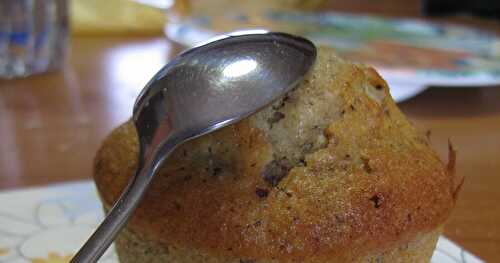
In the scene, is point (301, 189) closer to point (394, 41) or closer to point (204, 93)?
point (204, 93)

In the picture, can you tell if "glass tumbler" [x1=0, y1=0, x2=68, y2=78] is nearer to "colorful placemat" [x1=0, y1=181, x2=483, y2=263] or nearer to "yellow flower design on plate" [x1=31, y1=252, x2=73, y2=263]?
"colorful placemat" [x1=0, y1=181, x2=483, y2=263]

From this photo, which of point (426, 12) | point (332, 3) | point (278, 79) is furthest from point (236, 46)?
point (426, 12)

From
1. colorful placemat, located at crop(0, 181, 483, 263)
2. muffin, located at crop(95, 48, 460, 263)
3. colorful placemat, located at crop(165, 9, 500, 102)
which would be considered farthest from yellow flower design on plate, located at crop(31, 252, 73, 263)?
colorful placemat, located at crop(165, 9, 500, 102)

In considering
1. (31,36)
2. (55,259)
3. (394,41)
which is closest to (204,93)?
(55,259)

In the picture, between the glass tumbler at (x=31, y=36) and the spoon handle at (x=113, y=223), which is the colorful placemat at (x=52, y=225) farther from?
the glass tumbler at (x=31, y=36)

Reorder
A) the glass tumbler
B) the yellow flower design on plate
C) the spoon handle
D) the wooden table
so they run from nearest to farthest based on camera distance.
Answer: the spoon handle
the yellow flower design on plate
the wooden table
the glass tumbler

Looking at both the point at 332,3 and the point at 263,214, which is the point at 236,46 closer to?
the point at 263,214
